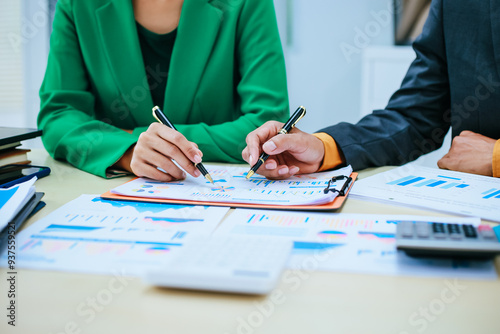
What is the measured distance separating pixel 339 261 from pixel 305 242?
2.2 inches

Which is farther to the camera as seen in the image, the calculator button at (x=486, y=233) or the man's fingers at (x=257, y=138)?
the man's fingers at (x=257, y=138)

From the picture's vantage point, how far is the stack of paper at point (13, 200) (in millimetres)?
531

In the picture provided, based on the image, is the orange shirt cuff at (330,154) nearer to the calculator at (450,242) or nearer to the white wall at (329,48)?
the calculator at (450,242)

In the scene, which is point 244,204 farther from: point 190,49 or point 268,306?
point 190,49

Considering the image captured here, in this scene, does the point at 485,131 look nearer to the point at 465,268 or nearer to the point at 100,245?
the point at 465,268

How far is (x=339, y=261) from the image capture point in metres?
0.45

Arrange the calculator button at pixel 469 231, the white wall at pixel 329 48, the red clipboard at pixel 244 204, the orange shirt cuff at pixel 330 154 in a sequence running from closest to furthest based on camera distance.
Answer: the calculator button at pixel 469 231, the red clipboard at pixel 244 204, the orange shirt cuff at pixel 330 154, the white wall at pixel 329 48

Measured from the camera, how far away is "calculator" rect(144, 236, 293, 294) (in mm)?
387

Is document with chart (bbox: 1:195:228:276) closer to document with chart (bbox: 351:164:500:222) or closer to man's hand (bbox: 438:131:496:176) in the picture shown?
document with chart (bbox: 351:164:500:222)

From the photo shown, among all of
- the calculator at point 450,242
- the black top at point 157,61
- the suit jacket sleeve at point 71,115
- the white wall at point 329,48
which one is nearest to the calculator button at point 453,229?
the calculator at point 450,242

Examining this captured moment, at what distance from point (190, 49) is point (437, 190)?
0.64m

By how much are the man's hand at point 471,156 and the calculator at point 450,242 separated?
0.41 m

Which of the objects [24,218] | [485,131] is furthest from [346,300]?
[485,131]

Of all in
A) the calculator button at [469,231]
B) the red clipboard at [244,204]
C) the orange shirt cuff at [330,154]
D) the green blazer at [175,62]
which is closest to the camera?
the calculator button at [469,231]
